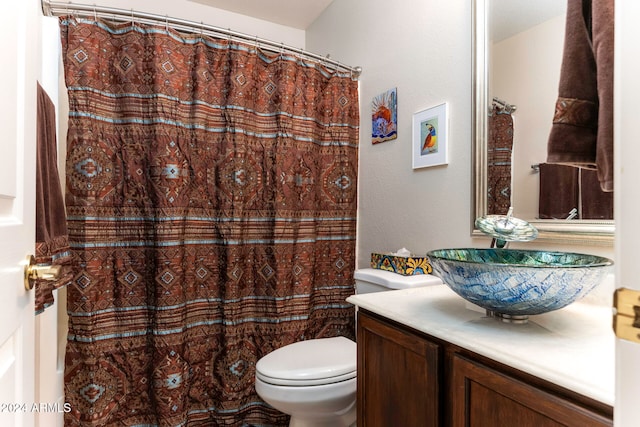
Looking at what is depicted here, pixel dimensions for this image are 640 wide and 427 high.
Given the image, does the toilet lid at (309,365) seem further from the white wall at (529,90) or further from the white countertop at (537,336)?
the white wall at (529,90)

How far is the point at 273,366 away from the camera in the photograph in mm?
1325

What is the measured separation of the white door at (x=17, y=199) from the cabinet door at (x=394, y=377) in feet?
2.48

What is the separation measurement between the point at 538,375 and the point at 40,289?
1.33 m

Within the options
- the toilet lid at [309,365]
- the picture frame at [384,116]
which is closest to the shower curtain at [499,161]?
Result: the picture frame at [384,116]

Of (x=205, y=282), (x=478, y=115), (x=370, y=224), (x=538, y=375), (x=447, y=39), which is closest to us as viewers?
(x=538, y=375)

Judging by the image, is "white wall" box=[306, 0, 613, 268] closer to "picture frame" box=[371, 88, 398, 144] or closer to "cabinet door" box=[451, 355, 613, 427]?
"picture frame" box=[371, 88, 398, 144]

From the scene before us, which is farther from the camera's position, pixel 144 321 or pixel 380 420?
pixel 144 321

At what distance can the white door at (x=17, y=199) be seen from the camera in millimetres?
524

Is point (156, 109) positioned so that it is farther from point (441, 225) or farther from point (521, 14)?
point (521, 14)

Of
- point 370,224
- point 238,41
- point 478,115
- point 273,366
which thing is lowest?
point 273,366

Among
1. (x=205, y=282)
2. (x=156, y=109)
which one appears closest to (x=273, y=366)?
(x=205, y=282)

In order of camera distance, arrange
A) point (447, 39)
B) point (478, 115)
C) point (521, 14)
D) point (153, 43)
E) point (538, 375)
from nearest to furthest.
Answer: point (538, 375) → point (521, 14) → point (478, 115) → point (447, 39) → point (153, 43)

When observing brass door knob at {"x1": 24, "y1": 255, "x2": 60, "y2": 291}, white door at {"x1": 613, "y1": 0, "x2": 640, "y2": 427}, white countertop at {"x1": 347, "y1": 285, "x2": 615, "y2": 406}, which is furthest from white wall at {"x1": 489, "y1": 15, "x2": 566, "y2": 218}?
brass door knob at {"x1": 24, "y1": 255, "x2": 60, "y2": 291}

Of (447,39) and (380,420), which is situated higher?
(447,39)
